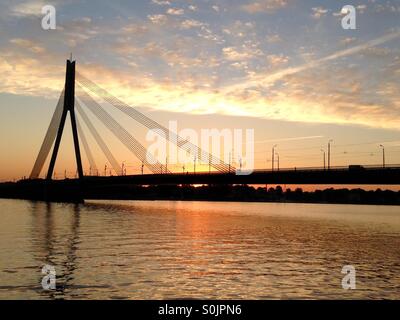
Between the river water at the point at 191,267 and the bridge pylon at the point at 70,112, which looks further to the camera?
the bridge pylon at the point at 70,112

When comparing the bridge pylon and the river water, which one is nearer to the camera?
the river water

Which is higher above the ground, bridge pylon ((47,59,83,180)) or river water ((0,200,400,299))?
bridge pylon ((47,59,83,180))

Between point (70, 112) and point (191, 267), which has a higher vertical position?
point (70, 112)

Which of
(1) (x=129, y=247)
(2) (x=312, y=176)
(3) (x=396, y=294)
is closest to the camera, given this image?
(3) (x=396, y=294)

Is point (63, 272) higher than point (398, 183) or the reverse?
the reverse

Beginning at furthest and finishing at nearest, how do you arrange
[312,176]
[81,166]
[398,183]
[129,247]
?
[81,166]
[312,176]
[398,183]
[129,247]

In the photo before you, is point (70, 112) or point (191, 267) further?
point (70, 112)

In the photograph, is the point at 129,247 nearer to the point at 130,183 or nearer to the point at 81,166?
the point at 81,166

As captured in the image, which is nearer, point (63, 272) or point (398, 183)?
point (63, 272)

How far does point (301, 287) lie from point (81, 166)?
77.4 meters

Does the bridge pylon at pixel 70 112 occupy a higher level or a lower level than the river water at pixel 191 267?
higher

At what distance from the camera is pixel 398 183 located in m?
62.3

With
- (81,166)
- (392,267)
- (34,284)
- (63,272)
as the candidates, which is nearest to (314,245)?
(392,267)
